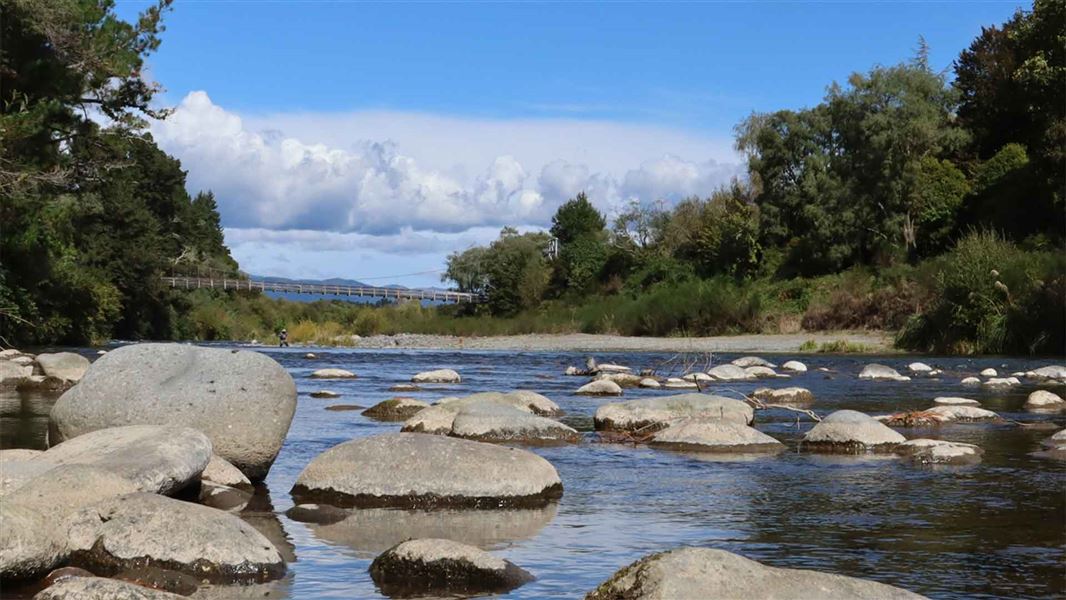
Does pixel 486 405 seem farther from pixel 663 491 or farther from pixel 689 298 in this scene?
pixel 689 298

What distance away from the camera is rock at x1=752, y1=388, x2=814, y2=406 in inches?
897

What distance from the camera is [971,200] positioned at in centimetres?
5644

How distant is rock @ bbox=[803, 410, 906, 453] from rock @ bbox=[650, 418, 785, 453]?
1.57 ft

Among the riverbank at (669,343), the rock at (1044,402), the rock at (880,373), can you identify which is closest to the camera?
the rock at (1044,402)

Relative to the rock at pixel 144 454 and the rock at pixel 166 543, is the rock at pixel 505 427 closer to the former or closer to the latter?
the rock at pixel 144 454

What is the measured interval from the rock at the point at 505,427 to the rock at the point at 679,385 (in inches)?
392

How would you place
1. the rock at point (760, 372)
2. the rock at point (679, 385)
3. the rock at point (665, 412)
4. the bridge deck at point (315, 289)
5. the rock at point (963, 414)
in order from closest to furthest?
the rock at point (665, 412) < the rock at point (963, 414) < the rock at point (679, 385) < the rock at point (760, 372) < the bridge deck at point (315, 289)

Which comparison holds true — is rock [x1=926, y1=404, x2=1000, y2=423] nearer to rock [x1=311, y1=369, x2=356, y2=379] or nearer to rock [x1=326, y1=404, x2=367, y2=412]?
rock [x1=326, y1=404, x2=367, y2=412]

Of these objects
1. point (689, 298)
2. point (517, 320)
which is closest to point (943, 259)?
point (689, 298)

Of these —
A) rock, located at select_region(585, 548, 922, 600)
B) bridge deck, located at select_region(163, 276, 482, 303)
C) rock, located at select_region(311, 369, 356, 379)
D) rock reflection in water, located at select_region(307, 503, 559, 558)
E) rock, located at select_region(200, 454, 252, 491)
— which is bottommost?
rock, located at select_region(311, 369, 356, 379)

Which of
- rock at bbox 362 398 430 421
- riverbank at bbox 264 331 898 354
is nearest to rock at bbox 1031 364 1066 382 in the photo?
riverbank at bbox 264 331 898 354

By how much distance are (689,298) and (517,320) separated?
51.2ft

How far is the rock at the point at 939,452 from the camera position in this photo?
13.8 meters

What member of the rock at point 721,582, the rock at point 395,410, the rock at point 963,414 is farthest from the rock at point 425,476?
the rock at point 963,414
